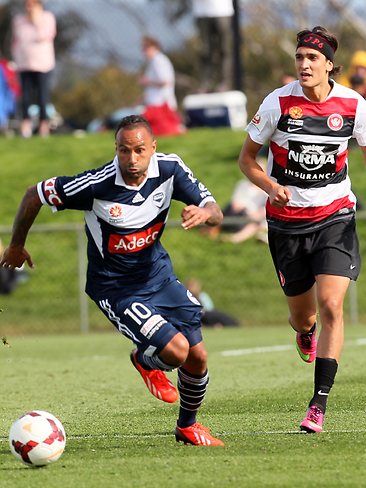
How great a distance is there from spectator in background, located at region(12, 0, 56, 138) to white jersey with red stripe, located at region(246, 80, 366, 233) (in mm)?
13508

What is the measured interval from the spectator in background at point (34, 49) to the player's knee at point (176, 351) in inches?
570

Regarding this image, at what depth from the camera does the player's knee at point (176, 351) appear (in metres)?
6.94

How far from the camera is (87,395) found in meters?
9.81

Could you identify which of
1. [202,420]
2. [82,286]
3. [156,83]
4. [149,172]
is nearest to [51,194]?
[149,172]

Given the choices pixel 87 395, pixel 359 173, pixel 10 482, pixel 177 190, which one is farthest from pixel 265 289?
pixel 10 482

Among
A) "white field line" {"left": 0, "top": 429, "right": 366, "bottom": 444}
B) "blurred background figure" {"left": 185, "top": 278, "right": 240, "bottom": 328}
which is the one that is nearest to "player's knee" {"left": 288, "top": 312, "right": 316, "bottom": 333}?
"white field line" {"left": 0, "top": 429, "right": 366, "bottom": 444}

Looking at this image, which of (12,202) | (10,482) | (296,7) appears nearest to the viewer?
(10,482)

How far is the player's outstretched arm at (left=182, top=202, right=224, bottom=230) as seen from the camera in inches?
261

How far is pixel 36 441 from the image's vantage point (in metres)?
6.34

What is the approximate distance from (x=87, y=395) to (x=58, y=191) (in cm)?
304

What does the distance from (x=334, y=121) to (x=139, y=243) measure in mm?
1502

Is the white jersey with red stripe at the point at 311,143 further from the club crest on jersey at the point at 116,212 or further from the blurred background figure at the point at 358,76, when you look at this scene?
the blurred background figure at the point at 358,76

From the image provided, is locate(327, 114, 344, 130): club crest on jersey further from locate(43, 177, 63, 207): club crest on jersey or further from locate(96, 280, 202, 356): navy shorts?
locate(43, 177, 63, 207): club crest on jersey

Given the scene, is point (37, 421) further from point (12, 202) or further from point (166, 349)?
point (12, 202)
